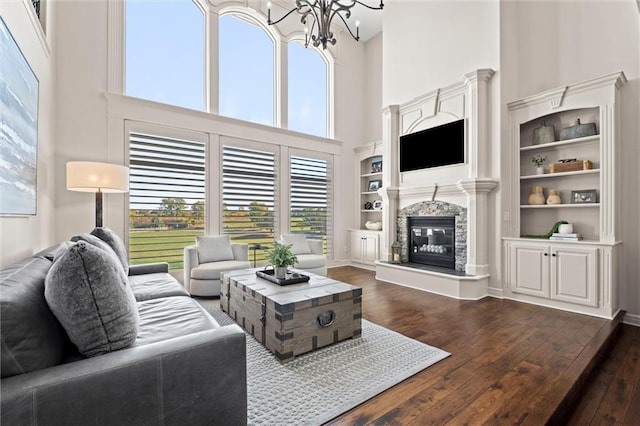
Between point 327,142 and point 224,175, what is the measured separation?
233cm

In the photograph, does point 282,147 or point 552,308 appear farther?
point 282,147

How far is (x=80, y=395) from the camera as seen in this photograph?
996 millimetres

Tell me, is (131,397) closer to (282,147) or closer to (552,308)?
(552,308)

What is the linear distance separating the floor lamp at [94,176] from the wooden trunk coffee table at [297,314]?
1.83m

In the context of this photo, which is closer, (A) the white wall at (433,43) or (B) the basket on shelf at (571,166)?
(B) the basket on shelf at (571,166)

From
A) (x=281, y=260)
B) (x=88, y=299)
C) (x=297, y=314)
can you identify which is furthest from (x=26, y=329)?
(x=281, y=260)

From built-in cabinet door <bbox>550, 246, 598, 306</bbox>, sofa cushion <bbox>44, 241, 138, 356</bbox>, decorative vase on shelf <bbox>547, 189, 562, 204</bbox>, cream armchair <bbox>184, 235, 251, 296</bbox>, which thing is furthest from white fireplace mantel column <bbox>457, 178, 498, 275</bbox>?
sofa cushion <bbox>44, 241, 138, 356</bbox>

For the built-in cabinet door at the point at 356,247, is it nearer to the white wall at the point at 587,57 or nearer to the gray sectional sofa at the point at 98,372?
the white wall at the point at 587,57

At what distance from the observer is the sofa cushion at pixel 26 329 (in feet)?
3.14

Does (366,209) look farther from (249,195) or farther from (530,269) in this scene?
(530,269)

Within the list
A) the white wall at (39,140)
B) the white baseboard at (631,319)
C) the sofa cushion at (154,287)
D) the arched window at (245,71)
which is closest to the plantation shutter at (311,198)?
the arched window at (245,71)

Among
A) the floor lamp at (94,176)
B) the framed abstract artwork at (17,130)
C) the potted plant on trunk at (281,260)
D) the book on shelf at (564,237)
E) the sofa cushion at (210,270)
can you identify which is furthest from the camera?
the sofa cushion at (210,270)

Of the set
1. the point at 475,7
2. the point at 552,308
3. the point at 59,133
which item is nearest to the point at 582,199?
the point at 552,308

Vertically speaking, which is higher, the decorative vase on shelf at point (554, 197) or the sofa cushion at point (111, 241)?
the decorative vase on shelf at point (554, 197)
